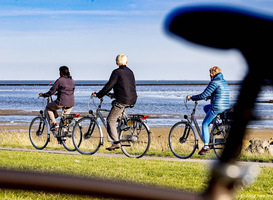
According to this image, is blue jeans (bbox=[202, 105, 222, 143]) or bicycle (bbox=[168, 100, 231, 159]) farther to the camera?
bicycle (bbox=[168, 100, 231, 159])

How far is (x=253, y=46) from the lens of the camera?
20.2 inches

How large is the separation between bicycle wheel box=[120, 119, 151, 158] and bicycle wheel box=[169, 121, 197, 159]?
2.36ft

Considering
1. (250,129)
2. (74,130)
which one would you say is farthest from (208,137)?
(250,129)

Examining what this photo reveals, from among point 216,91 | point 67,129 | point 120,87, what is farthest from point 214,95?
point 67,129

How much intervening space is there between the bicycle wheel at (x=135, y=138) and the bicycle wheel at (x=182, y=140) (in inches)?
28.3

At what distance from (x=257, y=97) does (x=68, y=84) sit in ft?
35.7

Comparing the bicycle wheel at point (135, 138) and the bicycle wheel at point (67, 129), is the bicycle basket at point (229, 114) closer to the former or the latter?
the bicycle wheel at point (135, 138)

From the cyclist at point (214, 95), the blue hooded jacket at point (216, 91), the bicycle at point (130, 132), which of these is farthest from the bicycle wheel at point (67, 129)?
the blue hooded jacket at point (216, 91)

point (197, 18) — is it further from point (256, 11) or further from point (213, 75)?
point (213, 75)

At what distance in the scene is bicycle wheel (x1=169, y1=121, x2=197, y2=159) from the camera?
408 inches

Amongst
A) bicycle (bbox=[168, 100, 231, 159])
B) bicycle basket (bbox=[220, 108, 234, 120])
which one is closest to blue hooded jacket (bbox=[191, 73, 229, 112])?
bicycle (bbox=[168, 100, 231, 159])

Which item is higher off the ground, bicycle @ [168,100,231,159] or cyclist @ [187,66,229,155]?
cyclist @ [187,66,229,155]

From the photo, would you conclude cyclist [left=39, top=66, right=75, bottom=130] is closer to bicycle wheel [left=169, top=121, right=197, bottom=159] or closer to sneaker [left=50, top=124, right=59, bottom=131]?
sneaker [left=50, top=124, right=59, bottom=131]

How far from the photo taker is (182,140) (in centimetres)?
1051
